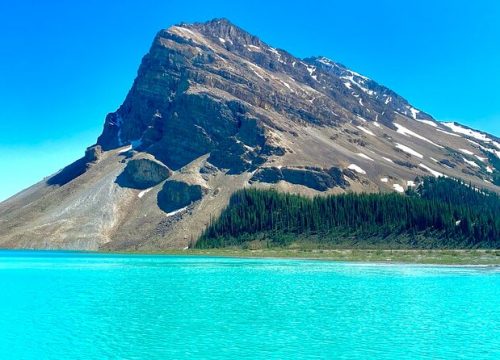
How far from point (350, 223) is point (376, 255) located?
119ft

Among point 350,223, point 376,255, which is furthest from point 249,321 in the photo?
point 350,223

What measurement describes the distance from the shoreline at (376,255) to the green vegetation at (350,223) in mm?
8373

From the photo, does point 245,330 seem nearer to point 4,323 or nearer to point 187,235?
point 4,323

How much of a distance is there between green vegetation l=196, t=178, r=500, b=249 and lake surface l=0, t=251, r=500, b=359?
91.8 m

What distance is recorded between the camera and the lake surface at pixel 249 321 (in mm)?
27781

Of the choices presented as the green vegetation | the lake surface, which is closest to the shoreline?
the green vegetation

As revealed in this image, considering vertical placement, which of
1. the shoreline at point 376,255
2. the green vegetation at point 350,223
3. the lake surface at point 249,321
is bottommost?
the lake surface at point 249,321

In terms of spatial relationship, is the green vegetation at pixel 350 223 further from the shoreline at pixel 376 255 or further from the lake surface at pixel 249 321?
the lake surface at pixel 249 321

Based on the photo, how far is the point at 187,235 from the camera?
614 ft

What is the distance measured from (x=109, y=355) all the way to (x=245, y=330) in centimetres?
953

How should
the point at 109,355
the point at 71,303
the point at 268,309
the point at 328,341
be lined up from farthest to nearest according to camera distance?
the point at 71,303, the point at 268,309, the point at 328,341, the point at 109,355

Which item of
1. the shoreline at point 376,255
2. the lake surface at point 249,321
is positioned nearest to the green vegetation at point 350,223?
the shoreline at point 376,255

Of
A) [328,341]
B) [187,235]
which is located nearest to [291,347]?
[328,341]

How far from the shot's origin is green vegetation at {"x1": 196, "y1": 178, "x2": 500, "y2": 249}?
146 metres
